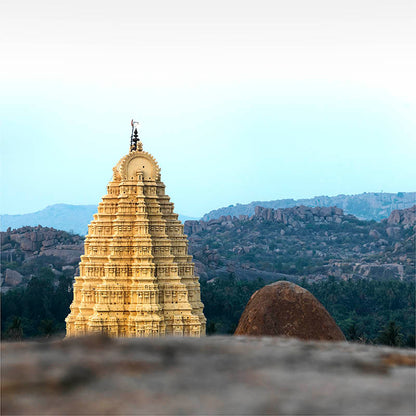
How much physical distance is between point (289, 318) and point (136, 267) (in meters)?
18.9

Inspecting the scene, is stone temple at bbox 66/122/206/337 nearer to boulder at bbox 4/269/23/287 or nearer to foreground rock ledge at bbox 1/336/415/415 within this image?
foreground rock ledge at bbox 1/336/415/415

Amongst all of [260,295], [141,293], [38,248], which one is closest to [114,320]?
[141,293]

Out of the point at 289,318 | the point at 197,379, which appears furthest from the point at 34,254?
the point at 197,379

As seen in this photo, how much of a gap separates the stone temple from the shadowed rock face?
16.6m

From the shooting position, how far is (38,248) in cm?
13400

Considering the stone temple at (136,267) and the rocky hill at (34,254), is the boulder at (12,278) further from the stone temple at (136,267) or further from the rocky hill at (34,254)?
the stone temple at (136,267)

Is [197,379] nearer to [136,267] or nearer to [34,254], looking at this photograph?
[136,267]

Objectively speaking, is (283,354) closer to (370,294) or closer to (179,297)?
(179,297)

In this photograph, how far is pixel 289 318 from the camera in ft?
87.9

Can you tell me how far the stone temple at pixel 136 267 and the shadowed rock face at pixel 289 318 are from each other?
16.6 meters

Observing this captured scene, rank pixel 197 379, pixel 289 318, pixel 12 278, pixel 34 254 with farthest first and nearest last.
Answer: pixel 34 254 < pixel 12 278 < pixel 289 318 < pixel 197 379

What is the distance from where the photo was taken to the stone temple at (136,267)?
4409cm

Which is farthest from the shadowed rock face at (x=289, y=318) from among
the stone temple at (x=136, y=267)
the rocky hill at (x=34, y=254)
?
the rocky hill at (x=34, y=254)

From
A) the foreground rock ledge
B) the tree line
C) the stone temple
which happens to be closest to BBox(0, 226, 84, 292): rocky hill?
the tree line
